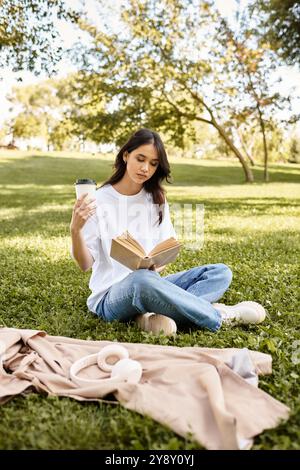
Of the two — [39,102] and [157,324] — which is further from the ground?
[39,102]

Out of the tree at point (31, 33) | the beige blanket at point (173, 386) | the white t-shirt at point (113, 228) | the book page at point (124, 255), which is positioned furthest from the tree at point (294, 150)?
the beige blanket at point (173, 386)

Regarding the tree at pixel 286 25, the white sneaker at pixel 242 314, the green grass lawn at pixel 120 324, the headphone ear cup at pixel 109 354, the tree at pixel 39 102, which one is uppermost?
the tree at pixel 39 102

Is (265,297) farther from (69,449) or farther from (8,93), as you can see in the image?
(8,93)

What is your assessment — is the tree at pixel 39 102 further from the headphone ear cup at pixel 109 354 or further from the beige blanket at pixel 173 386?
the headphone ear cup at pixel 109 354

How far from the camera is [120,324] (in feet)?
11.8

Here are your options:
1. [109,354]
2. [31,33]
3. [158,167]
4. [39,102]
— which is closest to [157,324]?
[109,354]

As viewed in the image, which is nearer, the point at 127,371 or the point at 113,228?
the point at 127,371

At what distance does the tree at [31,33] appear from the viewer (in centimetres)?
1231

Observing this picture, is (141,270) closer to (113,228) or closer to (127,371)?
(113,228)

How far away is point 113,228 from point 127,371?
4.60 feet

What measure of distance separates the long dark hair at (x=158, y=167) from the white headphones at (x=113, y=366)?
4.57ft

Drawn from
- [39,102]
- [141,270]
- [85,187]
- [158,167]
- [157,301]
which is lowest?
[157,301]
